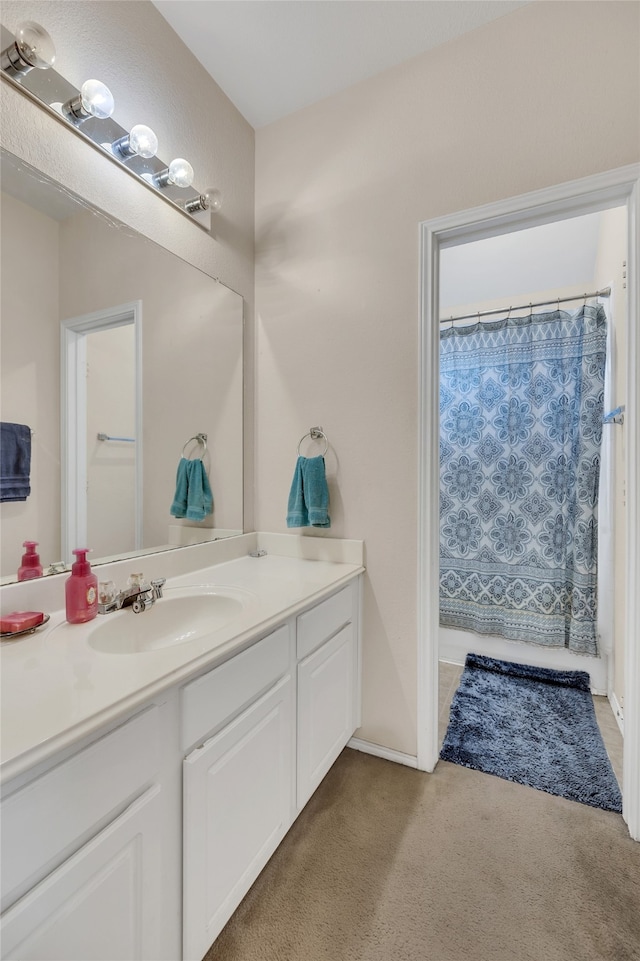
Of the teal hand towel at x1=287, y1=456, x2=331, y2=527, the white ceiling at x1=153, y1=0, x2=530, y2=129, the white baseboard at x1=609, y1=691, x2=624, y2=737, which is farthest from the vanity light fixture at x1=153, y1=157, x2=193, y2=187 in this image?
the white baseboard at x1=609, y1=691, x2=624, y2=737

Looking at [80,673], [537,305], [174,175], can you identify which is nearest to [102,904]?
[80,673]

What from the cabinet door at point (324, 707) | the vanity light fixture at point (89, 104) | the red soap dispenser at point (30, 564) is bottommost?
the cabinet door at point (324, 707)

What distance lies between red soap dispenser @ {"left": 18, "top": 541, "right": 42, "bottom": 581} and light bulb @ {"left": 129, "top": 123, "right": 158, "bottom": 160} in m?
1.20

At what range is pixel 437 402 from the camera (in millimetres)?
1582

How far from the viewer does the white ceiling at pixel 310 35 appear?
1416 mm

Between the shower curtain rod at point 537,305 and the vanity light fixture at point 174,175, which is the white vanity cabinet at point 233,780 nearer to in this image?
the vanity light fixture at point 174,175

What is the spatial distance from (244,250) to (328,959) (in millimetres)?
2380

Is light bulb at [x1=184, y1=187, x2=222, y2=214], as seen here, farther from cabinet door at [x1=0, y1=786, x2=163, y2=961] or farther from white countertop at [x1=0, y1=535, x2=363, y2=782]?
cabinet door at [x1=0, y1=786, x2=163, y2=961]

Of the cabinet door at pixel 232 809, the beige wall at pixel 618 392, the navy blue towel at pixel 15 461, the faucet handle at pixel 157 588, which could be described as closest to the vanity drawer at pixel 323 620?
the cabinet door at pixel 232 809

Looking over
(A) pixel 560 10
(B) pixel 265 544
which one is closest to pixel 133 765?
(B) pixel 265 544

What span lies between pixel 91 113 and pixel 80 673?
4.62 ft

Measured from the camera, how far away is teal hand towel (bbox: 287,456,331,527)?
1669mm

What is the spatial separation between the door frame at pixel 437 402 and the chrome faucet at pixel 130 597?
958mm

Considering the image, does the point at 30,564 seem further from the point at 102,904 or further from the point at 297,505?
the point at 297,505
